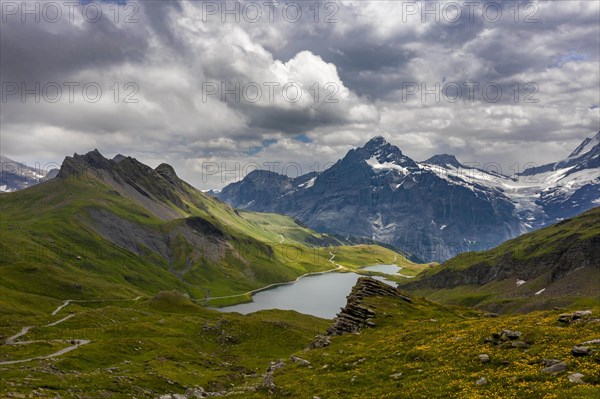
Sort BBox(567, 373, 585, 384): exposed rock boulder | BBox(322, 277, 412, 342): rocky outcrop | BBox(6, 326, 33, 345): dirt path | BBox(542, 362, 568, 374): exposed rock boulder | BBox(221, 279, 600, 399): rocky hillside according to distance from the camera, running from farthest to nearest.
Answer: BBox(6, 326, 33, 345): dirt path, BBox(322, 277, 412, 342): rocky outcrop, BBox(542, 362, 568, 374): exposed rock boulder, BBox(221, 279, 600, 399): rocky hillside, BBox(567, 373, 585, 384): exposed rock boulder

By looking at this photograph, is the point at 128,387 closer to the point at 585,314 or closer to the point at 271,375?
the point at 271,375

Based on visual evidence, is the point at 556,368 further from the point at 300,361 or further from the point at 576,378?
the point at 300,361

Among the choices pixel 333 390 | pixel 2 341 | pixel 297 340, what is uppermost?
pixel 333 390

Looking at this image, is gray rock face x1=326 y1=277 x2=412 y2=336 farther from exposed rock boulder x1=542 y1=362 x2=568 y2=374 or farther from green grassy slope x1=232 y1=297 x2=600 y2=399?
exposed rock boulder x1=542 y1=362 x2=568 y2=374

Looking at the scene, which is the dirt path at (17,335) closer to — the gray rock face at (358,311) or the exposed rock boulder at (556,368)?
the gray rock face at (358,311)

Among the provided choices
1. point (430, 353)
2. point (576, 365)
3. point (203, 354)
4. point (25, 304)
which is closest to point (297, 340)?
point (203, 354)

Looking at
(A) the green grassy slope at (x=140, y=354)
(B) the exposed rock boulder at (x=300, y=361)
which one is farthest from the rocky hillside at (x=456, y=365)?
(A) the green grassy slope at (x=140, y=354)

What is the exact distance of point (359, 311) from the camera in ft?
226

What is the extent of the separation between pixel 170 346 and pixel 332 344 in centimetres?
4867

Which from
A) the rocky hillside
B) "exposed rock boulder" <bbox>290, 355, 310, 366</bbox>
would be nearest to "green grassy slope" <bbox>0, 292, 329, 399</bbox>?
the rocky hillside

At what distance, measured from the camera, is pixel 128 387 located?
54844 mm

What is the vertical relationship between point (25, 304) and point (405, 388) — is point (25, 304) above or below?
below

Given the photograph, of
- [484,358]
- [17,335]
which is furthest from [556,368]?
[17,335]

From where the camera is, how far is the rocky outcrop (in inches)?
2539
